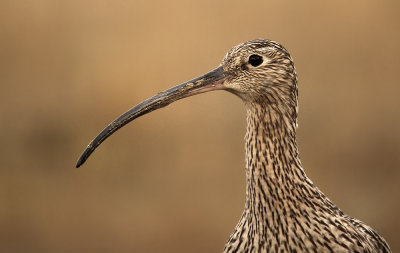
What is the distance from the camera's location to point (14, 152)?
8.69 meters

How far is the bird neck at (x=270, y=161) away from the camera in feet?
12.0

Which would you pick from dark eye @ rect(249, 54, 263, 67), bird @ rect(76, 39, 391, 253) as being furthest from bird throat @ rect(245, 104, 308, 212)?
dark eye @ rect(249, 54, 263, 67)

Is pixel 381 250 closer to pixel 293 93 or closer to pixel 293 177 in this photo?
pixel 293 177

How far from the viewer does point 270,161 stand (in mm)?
3668

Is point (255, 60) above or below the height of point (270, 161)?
above

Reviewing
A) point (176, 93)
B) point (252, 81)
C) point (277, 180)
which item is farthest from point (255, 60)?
point (277, 180)

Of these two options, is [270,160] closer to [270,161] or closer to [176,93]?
[270,161]

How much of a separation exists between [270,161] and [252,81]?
1.27 ft

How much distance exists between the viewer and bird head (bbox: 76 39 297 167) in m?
3.57

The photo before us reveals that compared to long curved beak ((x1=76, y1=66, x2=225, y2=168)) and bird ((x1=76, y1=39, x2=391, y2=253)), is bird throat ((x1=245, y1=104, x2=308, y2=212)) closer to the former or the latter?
bird ((x1=76, y1=39, x2=391, y2=253))

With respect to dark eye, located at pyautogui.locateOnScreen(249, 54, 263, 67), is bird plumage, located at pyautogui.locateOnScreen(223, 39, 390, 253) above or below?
below

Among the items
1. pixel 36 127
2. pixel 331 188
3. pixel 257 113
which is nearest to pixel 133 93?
pixel 36 127

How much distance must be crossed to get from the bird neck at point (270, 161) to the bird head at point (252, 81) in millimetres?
56

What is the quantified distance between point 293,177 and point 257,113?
341 mm
